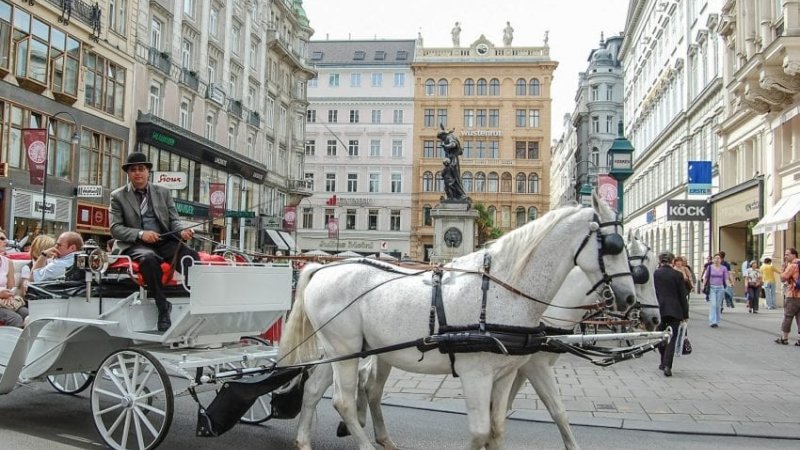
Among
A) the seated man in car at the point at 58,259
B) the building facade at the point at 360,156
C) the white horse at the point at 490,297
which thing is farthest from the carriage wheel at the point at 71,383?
the building facade at the point at 360,156

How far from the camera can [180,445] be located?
19.5 feet

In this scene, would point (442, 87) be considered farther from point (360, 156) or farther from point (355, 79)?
point (360, 156)

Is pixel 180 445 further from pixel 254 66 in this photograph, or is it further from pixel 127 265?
pixel 254 66

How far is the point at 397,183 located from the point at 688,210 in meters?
45.1

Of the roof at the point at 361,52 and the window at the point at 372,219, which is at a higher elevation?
the roof at the point at 361,52

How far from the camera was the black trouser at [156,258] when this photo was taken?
5934 millimetres

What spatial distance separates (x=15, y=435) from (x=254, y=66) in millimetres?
40327

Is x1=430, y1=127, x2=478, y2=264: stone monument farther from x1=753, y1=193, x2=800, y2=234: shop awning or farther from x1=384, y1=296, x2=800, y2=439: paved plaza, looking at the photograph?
x1=384, y1=296, x2=800, y2=439: paved plaza

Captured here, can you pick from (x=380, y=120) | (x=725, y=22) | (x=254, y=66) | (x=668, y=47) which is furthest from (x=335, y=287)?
(x=380, y=120)

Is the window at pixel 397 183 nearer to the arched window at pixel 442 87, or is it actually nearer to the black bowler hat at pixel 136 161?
the arched window at pixel 442 87

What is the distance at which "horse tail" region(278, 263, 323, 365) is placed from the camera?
5.77 meters

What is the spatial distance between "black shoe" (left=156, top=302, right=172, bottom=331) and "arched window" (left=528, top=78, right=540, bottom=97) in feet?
225

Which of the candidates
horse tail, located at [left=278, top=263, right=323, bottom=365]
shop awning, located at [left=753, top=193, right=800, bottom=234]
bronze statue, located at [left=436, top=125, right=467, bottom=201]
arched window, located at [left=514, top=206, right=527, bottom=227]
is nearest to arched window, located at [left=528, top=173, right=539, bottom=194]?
arched window, located at [left=514, top=206, right=527, bottom=227]

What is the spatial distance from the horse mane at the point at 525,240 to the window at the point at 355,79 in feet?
231
